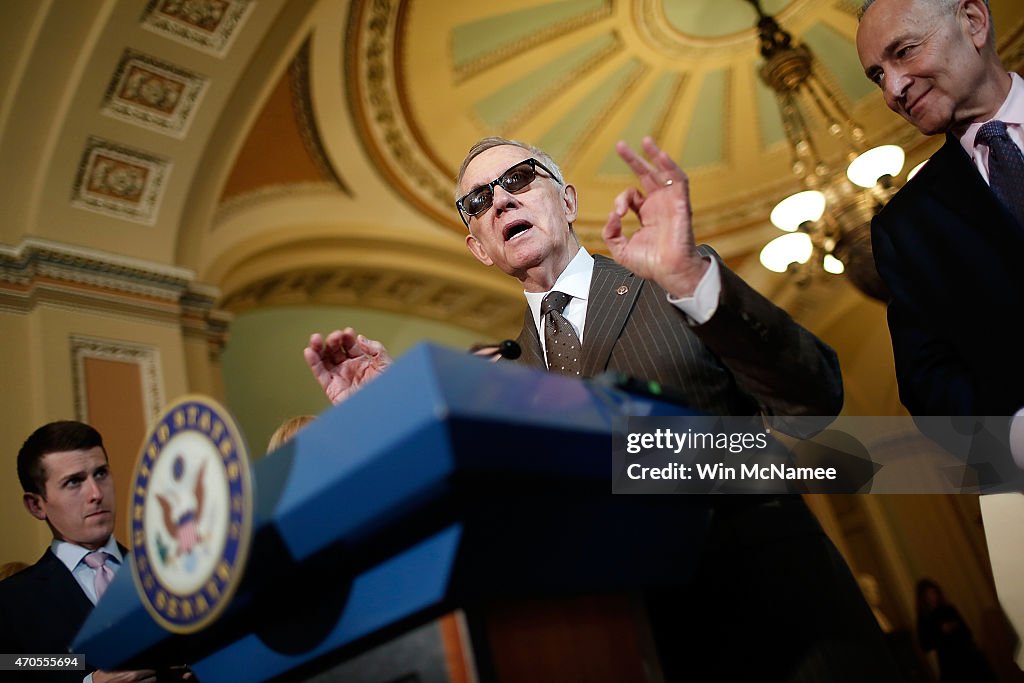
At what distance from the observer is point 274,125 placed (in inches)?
215

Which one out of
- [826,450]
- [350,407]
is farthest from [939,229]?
[350,407]

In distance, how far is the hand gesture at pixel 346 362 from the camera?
4.20ft

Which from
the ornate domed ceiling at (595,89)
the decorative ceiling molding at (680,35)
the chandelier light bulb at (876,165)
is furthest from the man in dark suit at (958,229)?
the decorative ceiling molding at (680,35)

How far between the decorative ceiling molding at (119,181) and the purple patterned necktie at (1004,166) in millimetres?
4295

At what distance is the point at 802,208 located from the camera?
15.8 feet

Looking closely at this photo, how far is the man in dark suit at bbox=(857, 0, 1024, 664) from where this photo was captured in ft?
3.40

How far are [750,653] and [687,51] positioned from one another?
675 centimetres

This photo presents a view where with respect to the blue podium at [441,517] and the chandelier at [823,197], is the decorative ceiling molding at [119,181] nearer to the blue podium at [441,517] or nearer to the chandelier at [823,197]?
the chandelier at [823,197]

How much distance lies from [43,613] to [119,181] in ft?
10.5

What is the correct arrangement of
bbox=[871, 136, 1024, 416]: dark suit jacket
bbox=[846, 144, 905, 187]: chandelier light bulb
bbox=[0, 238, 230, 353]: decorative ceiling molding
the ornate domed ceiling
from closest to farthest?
bbox=[871, 136, 1024, 416]: dark suit jacket, bbox=[0, 238, 230, 353]: decorative ceiling molding, bbox=[846, 144, 905, 187]: chandelier light bulb, the ornate domed ceiling

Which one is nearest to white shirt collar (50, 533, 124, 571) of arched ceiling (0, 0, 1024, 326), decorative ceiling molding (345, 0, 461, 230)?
arched ceiling (0, 0, 1024, 326)

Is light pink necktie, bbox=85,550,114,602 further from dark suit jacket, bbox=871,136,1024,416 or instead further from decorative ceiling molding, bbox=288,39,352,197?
decorative ceiling molding, bbox=288,39,352,197

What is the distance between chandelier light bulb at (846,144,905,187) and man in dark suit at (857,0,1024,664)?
341cm

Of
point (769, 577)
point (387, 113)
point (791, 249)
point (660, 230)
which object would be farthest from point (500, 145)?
point (387, 113)
